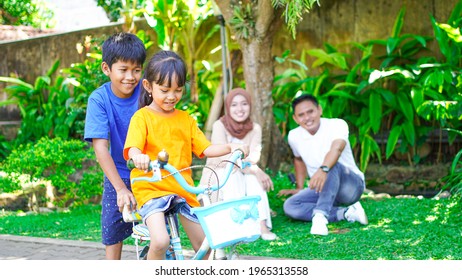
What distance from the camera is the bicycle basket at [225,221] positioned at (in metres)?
2.82

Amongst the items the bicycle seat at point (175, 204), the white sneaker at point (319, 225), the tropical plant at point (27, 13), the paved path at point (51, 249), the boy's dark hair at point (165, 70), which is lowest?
the paved path at point (51, 249)

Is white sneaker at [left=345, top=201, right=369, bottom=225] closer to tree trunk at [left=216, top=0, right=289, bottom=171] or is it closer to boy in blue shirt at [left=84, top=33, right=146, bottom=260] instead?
tree trunk at [left=216, top=0, right=289, bottom=171]

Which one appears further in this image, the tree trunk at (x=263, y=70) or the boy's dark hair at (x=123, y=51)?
the tree trunk at (x=263, y=70)

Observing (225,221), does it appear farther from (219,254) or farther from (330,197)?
(330,197)

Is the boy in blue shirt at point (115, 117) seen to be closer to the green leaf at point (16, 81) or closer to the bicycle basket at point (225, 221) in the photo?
the bicycle basket at point (225, 221)

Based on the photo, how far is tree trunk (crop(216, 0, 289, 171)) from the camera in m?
6.97

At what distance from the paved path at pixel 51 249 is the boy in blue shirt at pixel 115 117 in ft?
4.08

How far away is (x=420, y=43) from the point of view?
27.5 feet

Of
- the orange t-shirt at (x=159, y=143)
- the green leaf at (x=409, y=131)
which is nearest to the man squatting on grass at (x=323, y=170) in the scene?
the green leaf at (x=409, y=131)

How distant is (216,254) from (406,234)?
2765 millimetres

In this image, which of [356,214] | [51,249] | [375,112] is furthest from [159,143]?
[375,112]

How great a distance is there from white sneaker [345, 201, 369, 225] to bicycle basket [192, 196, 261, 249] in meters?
3.14

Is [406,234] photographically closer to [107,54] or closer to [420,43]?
[107,54]

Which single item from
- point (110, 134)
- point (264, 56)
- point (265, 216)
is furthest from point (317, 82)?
point (110, 134)
